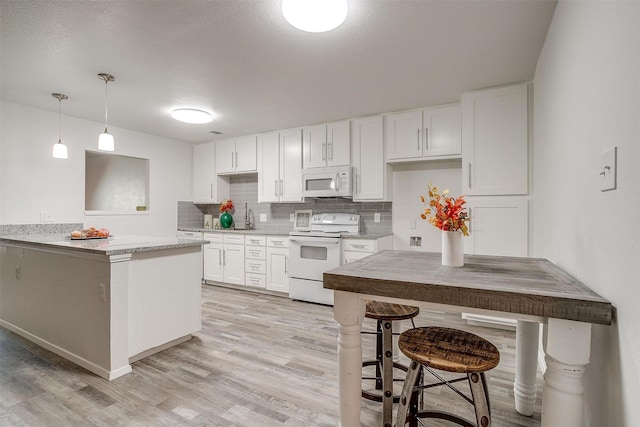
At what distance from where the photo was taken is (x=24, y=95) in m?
3.13

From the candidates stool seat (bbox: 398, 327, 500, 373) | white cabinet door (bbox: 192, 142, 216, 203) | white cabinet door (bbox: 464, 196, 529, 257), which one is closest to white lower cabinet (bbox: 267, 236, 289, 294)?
white cabinet door (bbox: 192, 142, 216, 203)

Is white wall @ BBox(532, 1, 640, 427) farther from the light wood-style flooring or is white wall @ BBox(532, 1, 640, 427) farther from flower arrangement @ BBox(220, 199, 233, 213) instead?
flower arrangement @ BBox(220, 199, 233, 213)

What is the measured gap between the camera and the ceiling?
6.07 feet

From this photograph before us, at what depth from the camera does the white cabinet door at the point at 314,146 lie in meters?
4.11

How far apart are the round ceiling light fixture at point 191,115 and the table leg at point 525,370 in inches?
140

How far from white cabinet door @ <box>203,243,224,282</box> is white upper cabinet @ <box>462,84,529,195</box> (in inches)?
139

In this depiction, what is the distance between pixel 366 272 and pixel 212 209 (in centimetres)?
473

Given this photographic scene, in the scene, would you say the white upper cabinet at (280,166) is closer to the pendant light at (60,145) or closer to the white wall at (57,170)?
the white wall at (57,170)

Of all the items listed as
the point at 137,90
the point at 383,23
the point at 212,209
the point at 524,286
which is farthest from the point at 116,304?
the point at 212,209

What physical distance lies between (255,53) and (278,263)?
2684 millimetres

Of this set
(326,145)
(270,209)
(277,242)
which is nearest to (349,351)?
(277,242)

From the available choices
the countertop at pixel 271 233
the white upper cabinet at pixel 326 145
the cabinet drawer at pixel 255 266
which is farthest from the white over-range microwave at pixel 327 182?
the cabinet drawer at pixel 255 266

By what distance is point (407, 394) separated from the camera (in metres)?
1.26

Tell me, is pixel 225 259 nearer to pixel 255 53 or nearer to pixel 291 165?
pixel 291 165
